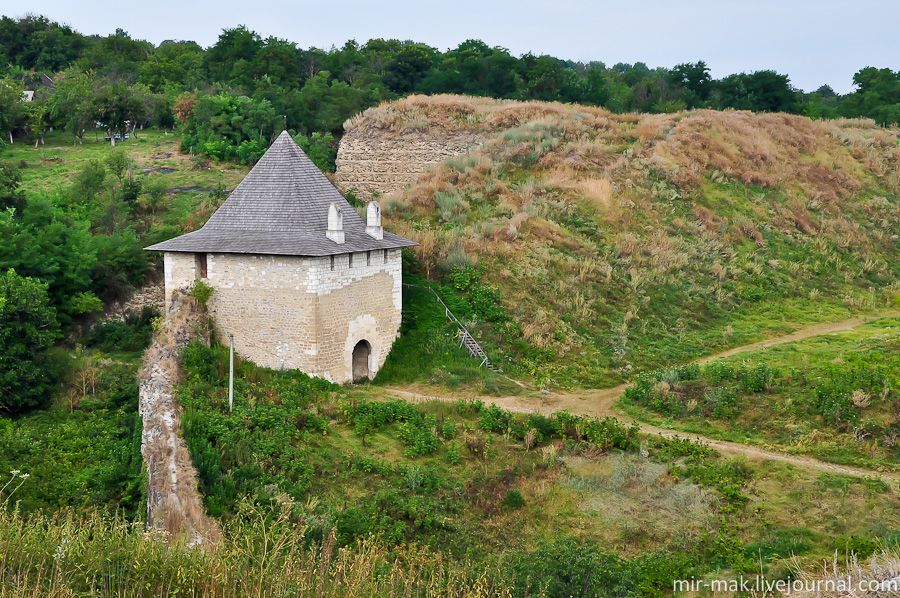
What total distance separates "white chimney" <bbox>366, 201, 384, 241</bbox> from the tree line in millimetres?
21477

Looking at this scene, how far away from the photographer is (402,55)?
51.0 metres

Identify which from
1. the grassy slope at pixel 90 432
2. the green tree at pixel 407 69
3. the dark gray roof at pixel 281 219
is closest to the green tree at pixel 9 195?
the grassy slope at pixel 90 432

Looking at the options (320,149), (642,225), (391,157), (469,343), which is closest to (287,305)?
(469,343)

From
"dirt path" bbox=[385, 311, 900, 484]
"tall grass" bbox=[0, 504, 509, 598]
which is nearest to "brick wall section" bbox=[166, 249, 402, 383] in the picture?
"dirt path" bbox=[385, 311, 900, 484]

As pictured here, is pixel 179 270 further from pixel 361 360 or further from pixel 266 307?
pixel 361 360

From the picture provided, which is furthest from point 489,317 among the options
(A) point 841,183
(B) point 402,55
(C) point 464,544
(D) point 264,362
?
(B) point 402,55

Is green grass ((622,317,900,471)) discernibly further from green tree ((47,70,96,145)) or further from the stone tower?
green tree ((47,70,96,145))

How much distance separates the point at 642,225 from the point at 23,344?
16.2m

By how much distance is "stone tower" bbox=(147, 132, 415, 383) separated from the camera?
15797 mm

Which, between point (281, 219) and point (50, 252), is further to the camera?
point (50, 252)

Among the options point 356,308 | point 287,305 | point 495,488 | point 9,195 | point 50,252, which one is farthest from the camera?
point 9,195

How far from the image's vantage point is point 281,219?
1652 centimetres

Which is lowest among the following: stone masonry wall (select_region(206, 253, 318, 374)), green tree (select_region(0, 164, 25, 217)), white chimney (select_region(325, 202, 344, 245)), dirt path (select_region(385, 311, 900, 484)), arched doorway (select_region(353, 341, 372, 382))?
dirt path (select_region(385, 311, 900, 484))

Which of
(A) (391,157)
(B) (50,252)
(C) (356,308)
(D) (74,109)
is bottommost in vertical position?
(C) (356,308)
